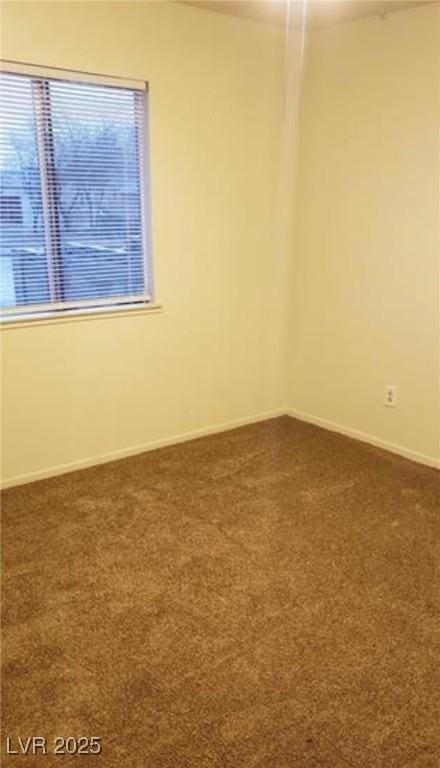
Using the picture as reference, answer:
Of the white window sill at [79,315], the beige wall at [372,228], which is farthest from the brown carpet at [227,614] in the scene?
the white window sill at [79,315]

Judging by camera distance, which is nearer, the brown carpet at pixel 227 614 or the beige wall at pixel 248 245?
the brown carpet at pixel 227 614

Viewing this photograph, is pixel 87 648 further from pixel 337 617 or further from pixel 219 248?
pixel 219 248

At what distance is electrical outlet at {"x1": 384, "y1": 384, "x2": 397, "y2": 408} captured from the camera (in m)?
3.44

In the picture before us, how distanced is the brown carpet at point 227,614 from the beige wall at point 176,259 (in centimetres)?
34

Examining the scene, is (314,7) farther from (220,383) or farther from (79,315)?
→ (220,383)

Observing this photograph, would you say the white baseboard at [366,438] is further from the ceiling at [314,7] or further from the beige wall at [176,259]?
the ceiling at [314,7]

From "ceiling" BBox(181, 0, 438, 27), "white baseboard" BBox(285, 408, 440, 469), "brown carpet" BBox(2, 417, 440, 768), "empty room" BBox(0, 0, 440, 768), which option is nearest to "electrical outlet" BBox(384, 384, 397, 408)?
"empty room" BBox(0, 0, 440, 768)

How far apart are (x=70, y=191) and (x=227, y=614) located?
2085 mm

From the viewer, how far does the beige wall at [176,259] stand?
288 centimetres

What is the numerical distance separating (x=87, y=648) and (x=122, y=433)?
154 centimetres

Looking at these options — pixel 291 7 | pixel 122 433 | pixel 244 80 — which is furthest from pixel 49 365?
pixel 291 7

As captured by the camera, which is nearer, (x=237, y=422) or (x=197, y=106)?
(x=197, y=106)

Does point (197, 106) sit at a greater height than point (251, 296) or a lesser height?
greater

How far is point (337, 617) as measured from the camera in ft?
6.92
